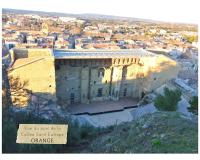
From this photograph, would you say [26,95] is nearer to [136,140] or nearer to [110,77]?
[110,77]

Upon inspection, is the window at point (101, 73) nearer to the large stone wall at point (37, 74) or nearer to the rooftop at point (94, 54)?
the rooftop at point (94, 54)

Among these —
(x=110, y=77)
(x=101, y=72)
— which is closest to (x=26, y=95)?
(x=101, y=72)

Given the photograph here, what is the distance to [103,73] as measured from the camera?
1160 centimetres

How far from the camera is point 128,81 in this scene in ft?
40.0

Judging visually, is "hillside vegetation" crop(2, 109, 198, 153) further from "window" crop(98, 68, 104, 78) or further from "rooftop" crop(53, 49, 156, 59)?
"window" crop(98, 68, 104, 78)

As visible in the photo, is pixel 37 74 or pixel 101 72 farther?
pixel 101 72

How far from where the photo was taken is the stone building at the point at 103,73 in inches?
409

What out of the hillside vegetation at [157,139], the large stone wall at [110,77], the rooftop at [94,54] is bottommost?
the large stone wall at [110,77]

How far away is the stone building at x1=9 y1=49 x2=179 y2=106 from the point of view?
34.1 feet

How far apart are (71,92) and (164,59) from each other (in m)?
3.73

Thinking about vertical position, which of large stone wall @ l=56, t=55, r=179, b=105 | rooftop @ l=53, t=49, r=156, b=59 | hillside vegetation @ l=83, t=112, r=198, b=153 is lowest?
large stone wall @ l=56, t=55, r=179, b=105

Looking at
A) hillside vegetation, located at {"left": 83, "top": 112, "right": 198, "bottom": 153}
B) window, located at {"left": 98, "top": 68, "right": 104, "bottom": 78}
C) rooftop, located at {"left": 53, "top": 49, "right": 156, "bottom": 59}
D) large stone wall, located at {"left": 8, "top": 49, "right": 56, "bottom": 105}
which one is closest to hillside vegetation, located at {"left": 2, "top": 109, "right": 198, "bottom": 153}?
hillside vegetation, located at {"left": 83, "top": 112, "right": 198, "bottom": 153}

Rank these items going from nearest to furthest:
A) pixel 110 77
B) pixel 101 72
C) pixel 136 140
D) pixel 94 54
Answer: pixel 136 140, pixel 94 54, pixel 101 72, pixel 110 77

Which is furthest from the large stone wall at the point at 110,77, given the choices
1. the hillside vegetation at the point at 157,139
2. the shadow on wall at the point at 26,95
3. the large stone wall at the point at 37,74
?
the hillside vegetation at the point at 157,139
